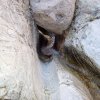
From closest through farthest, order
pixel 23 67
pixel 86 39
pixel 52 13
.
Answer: pixel 23 67 → pixel 52 13 → pixel 86 39

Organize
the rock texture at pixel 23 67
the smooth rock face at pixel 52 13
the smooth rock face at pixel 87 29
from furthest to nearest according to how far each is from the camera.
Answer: the smooth rock face at pixel 87 29 < the smooth rock face at pixel 52 13 < the rock texture at pixel 23 67

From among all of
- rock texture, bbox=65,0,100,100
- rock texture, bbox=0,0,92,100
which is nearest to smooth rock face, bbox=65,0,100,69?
rock texture, bbox=65,0,100,100

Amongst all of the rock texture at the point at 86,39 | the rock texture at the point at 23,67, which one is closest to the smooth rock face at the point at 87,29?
the rock texture at the point at 86,39

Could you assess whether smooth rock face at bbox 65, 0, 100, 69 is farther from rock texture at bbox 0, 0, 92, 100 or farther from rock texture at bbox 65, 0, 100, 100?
rock texture at bbox 0, 0, 92, 100

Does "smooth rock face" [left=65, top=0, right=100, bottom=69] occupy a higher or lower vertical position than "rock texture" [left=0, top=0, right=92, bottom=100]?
higher

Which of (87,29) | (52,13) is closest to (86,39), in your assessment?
(87,29)

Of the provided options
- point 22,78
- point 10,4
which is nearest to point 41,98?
point 22,78

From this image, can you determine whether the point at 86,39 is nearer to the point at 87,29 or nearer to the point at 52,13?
the point at 87,29

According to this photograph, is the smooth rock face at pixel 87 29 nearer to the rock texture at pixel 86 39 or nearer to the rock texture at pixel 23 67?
the rock texture at pixel 86 39
